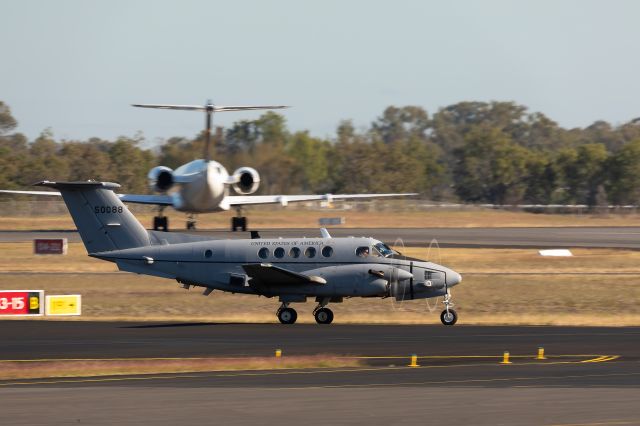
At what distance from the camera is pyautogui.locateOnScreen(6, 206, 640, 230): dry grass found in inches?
3100

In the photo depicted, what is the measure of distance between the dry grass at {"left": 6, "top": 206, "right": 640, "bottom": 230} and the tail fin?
124 feet

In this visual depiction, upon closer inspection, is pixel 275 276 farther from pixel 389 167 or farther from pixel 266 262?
pixel 389 167

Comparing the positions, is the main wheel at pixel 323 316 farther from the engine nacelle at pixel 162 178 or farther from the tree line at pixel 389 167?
the tree line at pixel 389 167

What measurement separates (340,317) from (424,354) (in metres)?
11.9

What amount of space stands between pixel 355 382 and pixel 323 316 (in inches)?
491

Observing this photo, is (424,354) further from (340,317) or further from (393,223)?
(393,223)

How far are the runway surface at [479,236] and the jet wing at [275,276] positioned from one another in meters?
27.2

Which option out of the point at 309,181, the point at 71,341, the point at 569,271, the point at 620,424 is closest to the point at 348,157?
the point at 309,181

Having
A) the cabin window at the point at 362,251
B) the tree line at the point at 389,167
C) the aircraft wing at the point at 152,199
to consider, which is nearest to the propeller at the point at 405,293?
the cabin window at the point at 362,251

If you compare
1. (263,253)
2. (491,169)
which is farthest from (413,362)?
(491,169)

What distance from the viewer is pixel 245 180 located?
161 ft

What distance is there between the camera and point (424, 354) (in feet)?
80.1

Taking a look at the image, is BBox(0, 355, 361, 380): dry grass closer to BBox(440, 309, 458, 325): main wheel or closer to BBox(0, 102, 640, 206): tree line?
BBox(440, 309, 458, 325): main wheel

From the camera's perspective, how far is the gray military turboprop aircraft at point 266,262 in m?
32.0
